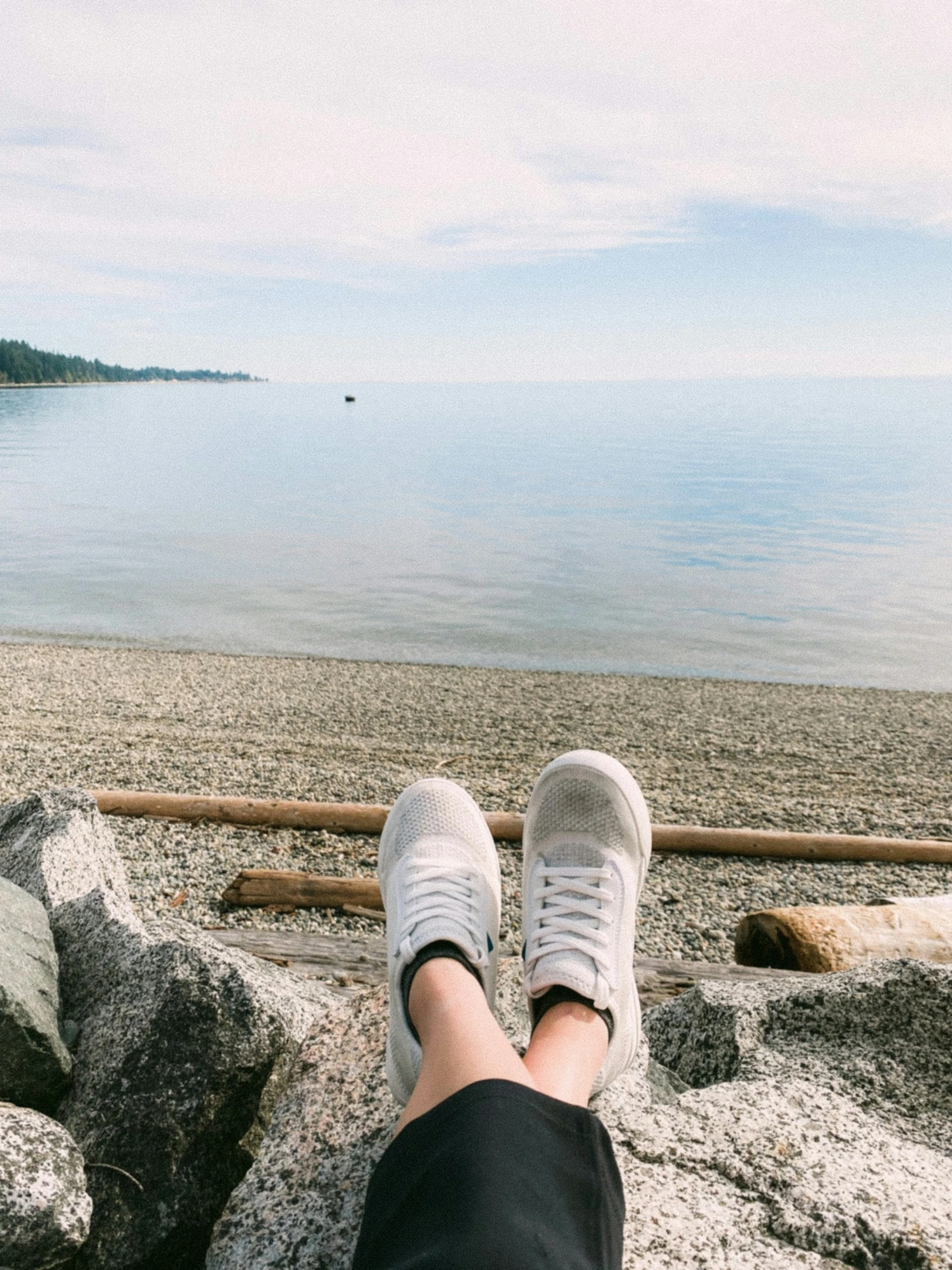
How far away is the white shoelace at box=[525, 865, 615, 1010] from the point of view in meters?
2.05

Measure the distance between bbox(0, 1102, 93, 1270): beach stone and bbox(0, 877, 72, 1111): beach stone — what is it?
0.75 feet

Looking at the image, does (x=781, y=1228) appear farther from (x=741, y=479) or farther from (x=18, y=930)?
(x=741, y=479)

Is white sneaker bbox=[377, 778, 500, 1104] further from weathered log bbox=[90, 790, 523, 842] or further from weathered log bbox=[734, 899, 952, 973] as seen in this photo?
weathered log bbox=[90, 790, 523, 842]

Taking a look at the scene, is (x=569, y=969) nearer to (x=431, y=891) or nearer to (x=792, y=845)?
(x=431, y=891)

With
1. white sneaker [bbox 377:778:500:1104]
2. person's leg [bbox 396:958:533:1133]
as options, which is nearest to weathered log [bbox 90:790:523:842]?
white sneaker [bbox 377:778:500:1104]

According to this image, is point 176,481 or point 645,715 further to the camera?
point 176,481

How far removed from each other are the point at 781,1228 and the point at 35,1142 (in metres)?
1.33

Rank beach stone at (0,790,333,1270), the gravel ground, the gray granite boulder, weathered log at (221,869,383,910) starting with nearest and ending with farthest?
the gray granite boulder < beach stone at (0,790,333,1270) < weathered log at (221,869,383,910) < the gravel ground

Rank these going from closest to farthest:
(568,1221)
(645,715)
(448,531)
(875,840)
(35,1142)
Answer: (568,1221)
(35,1142)
(875,840)
(645,715)
(448,531)

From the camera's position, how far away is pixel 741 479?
49312mm

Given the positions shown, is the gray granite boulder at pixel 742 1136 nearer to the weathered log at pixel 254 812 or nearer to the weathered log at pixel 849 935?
the weathered log at pixel 849 935

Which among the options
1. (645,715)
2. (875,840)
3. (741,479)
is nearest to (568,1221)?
(875,840)

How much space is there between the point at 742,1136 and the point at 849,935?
172 cm

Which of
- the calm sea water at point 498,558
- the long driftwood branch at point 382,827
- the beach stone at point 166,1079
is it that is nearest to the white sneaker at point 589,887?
the beach stone at point 166,1079
